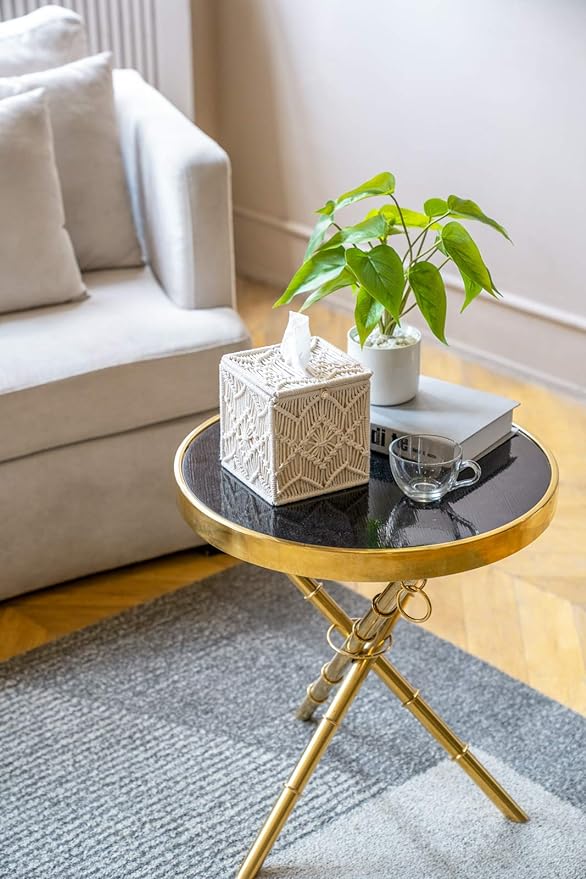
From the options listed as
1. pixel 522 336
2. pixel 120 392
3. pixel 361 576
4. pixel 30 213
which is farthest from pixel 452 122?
pixel 361 576

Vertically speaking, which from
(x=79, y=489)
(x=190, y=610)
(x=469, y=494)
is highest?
(x=469, y=494)

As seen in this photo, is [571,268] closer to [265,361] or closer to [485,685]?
[485,685]

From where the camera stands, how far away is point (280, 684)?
196 cm

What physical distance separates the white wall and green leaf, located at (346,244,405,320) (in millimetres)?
1570

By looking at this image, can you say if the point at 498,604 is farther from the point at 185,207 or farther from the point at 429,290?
the point at 185,207

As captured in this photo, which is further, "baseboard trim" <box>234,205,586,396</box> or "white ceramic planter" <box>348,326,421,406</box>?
"baseboard trim" <box>234,205,586,396</box>

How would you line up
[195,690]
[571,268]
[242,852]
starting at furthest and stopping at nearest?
[571,268] < [195,690] < [242,852]

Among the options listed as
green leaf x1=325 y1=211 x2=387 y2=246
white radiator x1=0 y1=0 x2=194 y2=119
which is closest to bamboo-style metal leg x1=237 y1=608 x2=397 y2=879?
green leaf x1=325 y1=211 x2=387 y2=246

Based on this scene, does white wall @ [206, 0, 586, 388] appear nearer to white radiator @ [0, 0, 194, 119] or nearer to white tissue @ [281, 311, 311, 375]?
white radiator @ [0, 0, 194, 119]

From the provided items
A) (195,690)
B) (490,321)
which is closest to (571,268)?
(490,321)

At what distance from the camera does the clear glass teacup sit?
145cm

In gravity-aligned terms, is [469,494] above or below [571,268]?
above

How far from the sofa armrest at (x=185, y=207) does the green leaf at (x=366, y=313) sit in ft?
2.71

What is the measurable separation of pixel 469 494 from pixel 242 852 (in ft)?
A: 1.99
